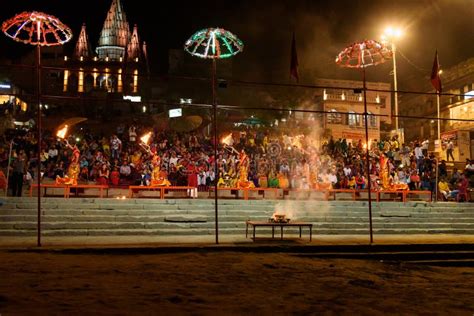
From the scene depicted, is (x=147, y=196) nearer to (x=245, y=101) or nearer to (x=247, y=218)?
(x=247, y=218)

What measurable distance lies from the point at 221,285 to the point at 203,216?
8013 mm

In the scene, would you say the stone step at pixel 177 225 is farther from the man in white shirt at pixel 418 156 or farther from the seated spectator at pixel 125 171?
the man in white shirt at pixel 418 156

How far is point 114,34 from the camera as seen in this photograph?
72625 millimetres

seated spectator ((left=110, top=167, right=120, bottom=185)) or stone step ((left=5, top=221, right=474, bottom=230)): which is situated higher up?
seated spectator ((left=110, top=167, right=120, bottom=185))

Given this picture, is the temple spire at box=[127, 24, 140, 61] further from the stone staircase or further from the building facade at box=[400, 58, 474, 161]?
the stone staircase

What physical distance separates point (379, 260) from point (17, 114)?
41893 millimetres

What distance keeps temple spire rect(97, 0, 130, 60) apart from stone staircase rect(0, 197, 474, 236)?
61.0 m

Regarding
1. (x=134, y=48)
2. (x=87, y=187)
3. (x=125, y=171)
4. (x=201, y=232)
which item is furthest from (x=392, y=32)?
(x=134, y=48)

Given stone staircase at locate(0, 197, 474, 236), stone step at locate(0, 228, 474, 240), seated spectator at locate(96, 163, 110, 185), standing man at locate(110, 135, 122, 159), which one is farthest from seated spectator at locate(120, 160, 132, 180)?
stone step at locate(0, 228, 474, 240)

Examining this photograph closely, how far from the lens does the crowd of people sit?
19969 millimetres

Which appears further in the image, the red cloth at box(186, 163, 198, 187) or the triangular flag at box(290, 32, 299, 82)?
the red cloth at box(186, 163, 198, 187)

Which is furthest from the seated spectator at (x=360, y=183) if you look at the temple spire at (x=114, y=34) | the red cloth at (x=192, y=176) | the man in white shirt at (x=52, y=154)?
the temple spire at (x=114, y=34)

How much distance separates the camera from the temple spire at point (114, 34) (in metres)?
72.1

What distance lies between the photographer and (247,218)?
614 inches
